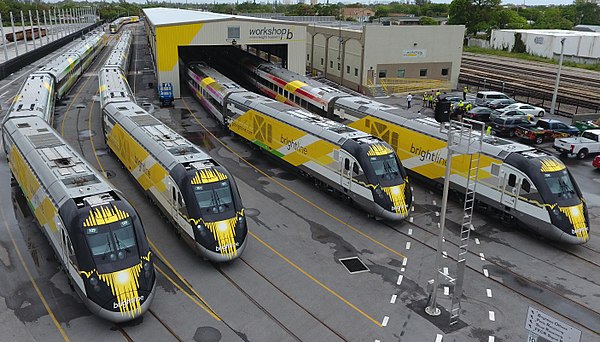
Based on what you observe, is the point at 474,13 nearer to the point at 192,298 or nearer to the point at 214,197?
the point at 214,197

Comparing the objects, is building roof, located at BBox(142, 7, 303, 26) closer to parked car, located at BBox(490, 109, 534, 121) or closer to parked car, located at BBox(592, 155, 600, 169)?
parked car, located at BBox(490, 109, 534, 121)

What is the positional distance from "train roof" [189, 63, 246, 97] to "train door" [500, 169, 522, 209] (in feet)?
67.7

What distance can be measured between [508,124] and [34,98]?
3475 centimetres

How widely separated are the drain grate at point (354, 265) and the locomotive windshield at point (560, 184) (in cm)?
877

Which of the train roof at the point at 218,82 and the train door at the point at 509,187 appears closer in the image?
the train door at the point at 509,187

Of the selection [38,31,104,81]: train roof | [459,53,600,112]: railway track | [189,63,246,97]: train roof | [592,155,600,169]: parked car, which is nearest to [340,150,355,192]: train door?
[189,63,246,97]: train roof

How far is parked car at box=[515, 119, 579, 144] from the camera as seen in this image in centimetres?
3559

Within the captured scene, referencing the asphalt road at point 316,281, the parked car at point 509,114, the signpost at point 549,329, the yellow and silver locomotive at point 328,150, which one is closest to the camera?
the signpost at point 549,329

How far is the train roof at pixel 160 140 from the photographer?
788 inches

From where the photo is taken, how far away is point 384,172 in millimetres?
22344

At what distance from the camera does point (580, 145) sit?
3172 centimetres

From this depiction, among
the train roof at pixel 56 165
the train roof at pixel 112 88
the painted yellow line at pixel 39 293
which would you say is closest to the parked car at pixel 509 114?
the train roof at pixel 112 88

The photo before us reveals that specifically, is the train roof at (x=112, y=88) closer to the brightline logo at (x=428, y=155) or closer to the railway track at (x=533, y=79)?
the brightline logo at (x=428, y=155)

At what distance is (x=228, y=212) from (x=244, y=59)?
39397 mm
